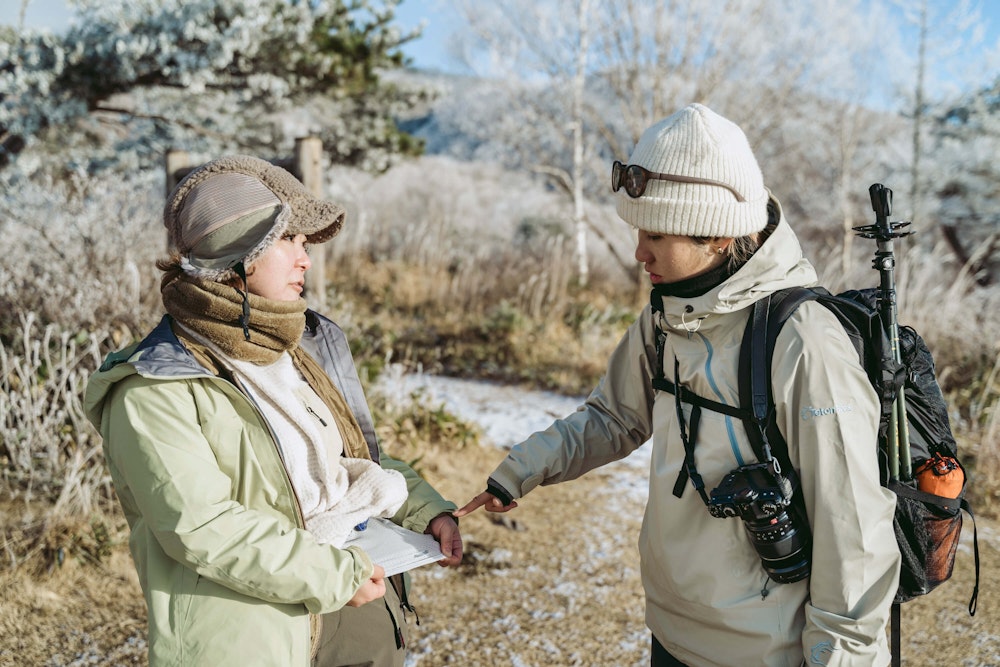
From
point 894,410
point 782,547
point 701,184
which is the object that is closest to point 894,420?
point 894,410

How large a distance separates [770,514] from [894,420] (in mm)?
354

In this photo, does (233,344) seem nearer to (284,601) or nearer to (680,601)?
(284,601)

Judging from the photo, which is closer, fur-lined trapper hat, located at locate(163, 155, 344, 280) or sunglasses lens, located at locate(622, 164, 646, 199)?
fur-lined trapper hat, located at locate(163, 155, 344, 280)

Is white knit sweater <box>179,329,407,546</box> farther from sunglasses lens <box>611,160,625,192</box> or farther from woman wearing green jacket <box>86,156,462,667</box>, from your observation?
sunglasses lens <box>611,160,625,192</box>

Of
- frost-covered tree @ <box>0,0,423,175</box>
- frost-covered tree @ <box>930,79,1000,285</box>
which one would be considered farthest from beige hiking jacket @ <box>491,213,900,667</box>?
frost-covered tree @ <box>930,79,1000,285</box>

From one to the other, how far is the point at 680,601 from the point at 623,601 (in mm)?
1770

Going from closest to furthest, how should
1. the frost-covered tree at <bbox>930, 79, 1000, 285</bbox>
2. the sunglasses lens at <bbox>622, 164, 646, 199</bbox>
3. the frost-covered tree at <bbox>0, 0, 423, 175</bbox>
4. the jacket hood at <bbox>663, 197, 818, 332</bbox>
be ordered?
the jacket hood at <bbox>663, 197, 818, 332</bbox> < the sunglasses lens at <bbox>622, 164, 646, 199</bbox> < the frost-covered tree at <bbox>0, 0, 423, 175</bbox> < the frost-covered tree at <bbox>930, 79, 1000, 285</bbox>

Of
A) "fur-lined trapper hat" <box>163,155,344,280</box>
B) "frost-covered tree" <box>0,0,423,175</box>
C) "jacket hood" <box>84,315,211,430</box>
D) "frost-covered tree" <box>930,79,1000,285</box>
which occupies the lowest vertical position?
"frost-covered tree" <box>930,79,1000,285</box>

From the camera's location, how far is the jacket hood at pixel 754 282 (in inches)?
61.8

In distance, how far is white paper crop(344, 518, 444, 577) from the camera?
63.1 inches

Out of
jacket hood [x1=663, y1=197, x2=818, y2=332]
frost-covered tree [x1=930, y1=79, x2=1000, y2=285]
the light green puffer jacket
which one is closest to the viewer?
the light green puffer jacket

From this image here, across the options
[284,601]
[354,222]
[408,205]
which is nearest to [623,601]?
[284,601]

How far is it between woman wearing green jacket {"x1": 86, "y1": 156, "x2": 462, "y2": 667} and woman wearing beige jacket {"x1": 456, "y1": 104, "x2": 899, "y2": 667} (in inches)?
22.4

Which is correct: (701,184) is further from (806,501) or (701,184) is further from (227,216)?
(227,216)
